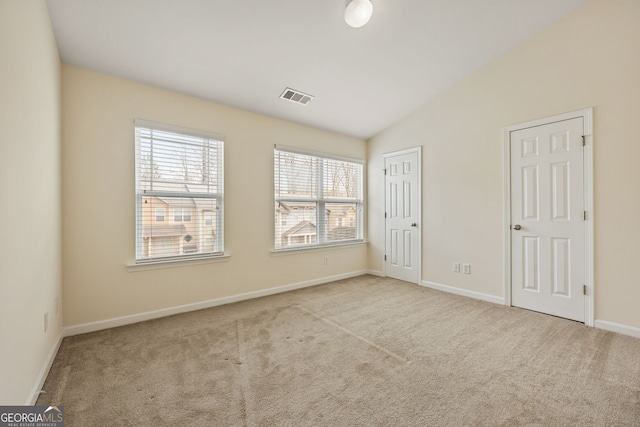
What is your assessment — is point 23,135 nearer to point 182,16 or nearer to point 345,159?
point 182,16

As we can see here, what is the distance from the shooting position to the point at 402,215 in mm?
4473

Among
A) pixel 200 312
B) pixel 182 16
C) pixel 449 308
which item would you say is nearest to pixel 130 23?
pixel 182 16

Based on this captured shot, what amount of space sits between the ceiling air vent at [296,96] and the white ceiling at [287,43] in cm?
9

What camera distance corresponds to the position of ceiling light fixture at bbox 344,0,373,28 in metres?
2.25

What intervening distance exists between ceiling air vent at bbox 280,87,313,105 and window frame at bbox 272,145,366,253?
675 millimetres

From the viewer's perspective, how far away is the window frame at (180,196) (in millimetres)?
2867

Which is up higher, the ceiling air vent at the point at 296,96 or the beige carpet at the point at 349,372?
the ceiling air vent at the point at 296,96

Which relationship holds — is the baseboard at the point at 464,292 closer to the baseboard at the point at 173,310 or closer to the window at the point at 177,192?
the baseboard at the point at 173,310

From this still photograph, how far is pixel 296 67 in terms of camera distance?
298 cm

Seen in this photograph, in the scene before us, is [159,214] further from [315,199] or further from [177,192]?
[315,199]

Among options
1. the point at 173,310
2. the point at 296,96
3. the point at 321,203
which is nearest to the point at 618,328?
the point at 321,203

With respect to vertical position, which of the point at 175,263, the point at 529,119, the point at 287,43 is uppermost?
the point at 287,43

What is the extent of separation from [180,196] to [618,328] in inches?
181

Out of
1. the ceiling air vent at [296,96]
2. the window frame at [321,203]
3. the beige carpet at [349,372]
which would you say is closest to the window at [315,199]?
the window frame at [321,203]
